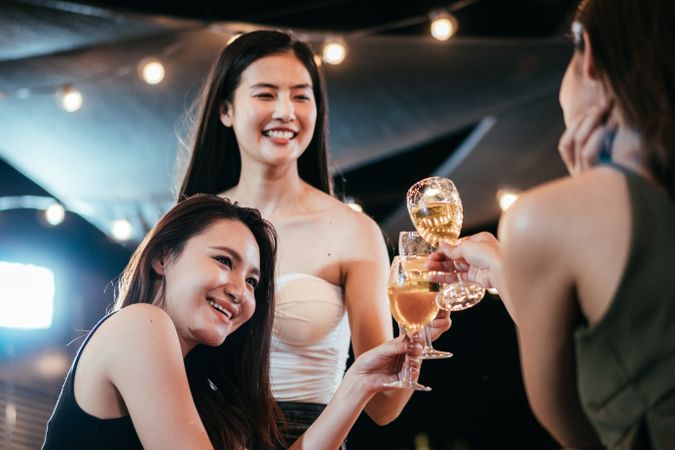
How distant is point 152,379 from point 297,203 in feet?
3.38

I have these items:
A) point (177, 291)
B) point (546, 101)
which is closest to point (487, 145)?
point (546, 101)

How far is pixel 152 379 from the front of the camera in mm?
1872

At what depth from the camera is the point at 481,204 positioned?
859cm

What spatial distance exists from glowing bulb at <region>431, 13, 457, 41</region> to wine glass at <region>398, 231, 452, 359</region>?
3.61 m

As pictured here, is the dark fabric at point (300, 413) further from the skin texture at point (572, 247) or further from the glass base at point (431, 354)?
the skin texture at point (572, 247)

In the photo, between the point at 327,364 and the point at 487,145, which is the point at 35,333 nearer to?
the point at 487,145

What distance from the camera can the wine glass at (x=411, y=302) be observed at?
75.7 inches

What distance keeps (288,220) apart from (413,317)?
899 mm

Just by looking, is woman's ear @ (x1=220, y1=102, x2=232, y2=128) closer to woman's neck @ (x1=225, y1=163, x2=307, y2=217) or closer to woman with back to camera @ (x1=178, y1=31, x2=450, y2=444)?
woman with back to camera @ (x1=178, y1=31, x2=450, y2=444)

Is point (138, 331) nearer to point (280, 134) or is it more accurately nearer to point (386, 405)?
point (386, 405)

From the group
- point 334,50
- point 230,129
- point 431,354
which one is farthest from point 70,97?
point 431,354

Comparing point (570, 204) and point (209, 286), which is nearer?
point (570, 204)

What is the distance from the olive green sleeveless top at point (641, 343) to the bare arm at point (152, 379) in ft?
3.17

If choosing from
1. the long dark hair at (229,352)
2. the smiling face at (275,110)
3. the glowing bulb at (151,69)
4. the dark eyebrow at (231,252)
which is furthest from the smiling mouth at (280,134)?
the glowing bulb at (151,69)
